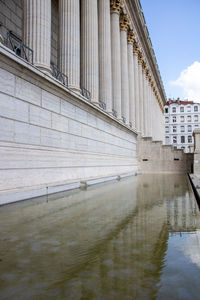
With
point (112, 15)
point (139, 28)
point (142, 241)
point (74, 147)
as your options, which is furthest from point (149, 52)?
point (142, 241)

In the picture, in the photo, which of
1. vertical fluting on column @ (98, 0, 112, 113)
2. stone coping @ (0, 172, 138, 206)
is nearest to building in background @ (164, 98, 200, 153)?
vertical fluting on column @ (98, 0, 112, 113)

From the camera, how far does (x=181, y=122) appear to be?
11250 centimetres

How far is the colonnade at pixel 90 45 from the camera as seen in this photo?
12016 mm

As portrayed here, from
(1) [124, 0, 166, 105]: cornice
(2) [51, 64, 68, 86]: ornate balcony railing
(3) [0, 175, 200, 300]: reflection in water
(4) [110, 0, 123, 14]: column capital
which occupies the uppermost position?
(1) [124, 0, 166, 105]: cornice

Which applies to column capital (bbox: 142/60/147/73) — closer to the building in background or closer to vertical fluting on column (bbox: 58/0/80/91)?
vertical fluting on column (bbox: 58/0/80/91)

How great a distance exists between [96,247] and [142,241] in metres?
0.81

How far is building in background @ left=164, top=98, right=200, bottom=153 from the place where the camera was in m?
110

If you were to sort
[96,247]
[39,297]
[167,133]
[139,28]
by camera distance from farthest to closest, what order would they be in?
1. [167,133]
2. [139,28]
3. [96,247]
4. [39,297]

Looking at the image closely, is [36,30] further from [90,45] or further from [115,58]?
[115,58]

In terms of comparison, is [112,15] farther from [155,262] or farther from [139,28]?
[155,262]

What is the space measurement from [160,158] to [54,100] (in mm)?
25876

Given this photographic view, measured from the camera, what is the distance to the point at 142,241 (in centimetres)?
447

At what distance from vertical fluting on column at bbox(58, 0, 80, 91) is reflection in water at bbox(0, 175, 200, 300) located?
34.0 feet

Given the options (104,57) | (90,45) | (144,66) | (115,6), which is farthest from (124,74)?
(144,66)
